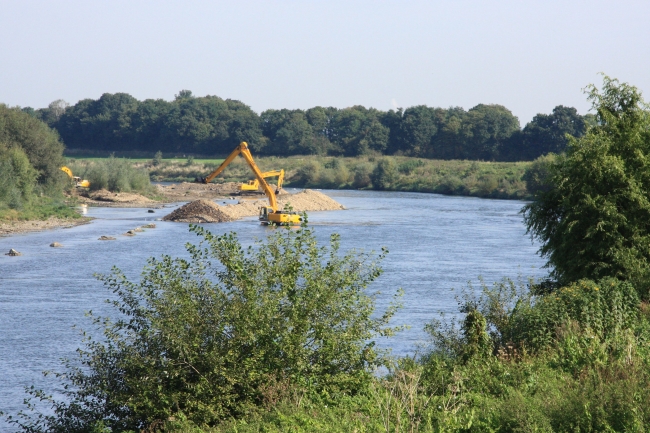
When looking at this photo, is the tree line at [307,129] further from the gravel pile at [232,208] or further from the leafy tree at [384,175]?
the gravel pile at [232,208]

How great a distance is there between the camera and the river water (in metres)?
20.0

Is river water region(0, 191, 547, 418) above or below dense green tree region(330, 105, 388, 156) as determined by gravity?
below

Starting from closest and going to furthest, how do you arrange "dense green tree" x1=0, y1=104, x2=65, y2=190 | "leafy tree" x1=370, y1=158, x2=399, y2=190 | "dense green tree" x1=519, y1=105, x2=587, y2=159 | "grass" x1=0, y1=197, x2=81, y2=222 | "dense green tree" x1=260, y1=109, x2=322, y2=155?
"grass" x1=0, y1=197, x2=81, y2=222 → "dense green tree" x1=0, y1=104, x2=65, y2=190 → "leafy tree" x1=370, y1=158, x2=399, y2=190 → "dense green tree" x1=519, y1=105, x2=587, y2=159 → "dense green tree" x1=260, y1=109, x2=322, y2=155

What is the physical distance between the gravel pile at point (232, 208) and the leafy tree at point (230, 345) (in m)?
35.5

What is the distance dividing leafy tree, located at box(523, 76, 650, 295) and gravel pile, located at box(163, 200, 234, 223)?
122 feet

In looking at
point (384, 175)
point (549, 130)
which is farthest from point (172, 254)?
point (549, 130)

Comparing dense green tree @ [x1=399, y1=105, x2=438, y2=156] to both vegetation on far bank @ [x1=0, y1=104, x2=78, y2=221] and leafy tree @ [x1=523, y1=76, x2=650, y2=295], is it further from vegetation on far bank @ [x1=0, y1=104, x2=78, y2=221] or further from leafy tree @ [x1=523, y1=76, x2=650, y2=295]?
leafy tree @ [x1=523, y1=76, x2=650, y2=295]

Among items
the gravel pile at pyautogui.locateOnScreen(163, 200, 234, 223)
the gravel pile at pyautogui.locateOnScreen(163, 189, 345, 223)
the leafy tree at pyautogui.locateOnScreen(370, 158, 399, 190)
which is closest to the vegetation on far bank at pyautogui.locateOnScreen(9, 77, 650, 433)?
the gravel pile at pyautogui.locateOnScreen(163, 189, 345, 223)

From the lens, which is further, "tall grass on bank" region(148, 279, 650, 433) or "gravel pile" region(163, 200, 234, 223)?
"gravel pile" region(163, 200, 234, 223)

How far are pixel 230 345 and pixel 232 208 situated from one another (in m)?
51.5

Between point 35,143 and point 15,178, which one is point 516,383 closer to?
point 15,178

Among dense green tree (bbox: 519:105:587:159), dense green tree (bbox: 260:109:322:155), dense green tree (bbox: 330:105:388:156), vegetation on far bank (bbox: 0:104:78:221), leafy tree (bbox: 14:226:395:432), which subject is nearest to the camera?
leafy tree (bbox: 14:226:395:432)

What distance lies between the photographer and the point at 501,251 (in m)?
40.0

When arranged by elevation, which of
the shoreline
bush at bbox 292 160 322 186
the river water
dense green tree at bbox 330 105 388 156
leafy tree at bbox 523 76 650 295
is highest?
dense green tree at bbox 330 105 388 156
